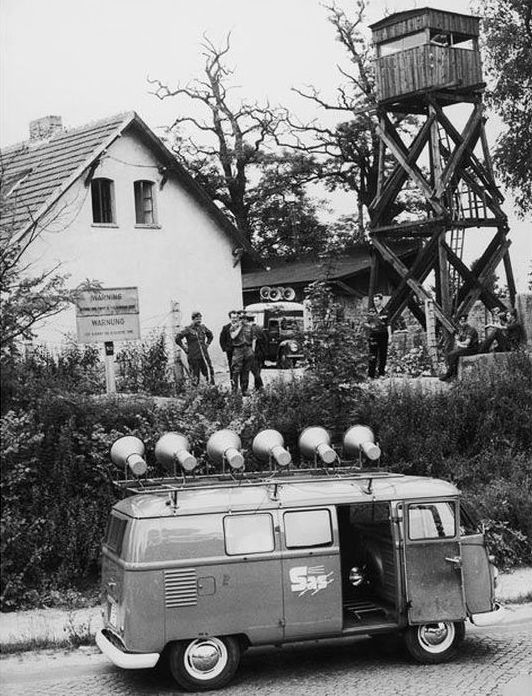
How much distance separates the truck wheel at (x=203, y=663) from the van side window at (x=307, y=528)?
4.00ft

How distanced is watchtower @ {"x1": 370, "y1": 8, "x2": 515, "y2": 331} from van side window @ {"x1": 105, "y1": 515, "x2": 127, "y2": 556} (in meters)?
20.5

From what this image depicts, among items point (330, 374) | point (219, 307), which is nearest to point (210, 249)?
point (219, 307)

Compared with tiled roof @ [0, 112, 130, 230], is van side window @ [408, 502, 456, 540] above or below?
below

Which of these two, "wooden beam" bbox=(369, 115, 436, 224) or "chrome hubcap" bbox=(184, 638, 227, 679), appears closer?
"chrome hubcap" bbox=(184, 638, 227, 679)

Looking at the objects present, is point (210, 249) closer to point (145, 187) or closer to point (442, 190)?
point (145, 187)

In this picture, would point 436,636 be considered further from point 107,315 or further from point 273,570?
point 107,315

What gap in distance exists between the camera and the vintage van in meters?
10.9

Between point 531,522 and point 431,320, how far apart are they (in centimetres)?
1255

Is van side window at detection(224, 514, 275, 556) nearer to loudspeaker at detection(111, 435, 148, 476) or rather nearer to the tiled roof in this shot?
loudspeaker at detection(111, 435, 148, 476)

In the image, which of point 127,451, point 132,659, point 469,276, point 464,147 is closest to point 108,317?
point 127,451

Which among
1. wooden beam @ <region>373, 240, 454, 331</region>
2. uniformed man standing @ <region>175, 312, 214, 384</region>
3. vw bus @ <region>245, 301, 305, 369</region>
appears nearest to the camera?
uniformed man standing @ <region>175, 312, 214, 384</region>

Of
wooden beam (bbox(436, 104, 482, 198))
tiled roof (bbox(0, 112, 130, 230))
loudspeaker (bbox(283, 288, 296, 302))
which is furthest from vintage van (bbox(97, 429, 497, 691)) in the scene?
loudspeaker (bbox(283, 288, 296, 302))

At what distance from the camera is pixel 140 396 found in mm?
18203

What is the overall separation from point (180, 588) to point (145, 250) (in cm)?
1973
